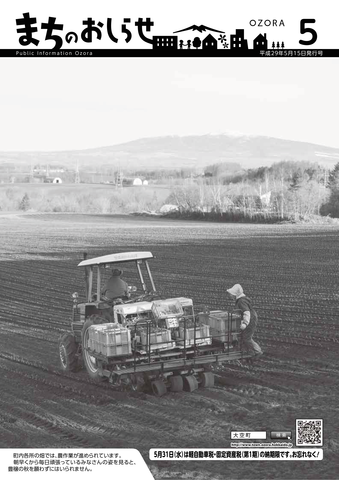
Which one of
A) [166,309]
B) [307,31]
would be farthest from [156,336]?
[307,31]

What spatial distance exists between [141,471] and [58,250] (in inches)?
868

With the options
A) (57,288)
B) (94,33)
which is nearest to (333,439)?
(94,33)

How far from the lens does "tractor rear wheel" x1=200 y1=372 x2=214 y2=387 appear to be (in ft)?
41.3

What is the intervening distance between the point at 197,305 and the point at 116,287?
7.41 meters

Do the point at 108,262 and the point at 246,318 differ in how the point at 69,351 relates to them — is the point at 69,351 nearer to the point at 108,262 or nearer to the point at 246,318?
→ the point at 108,262

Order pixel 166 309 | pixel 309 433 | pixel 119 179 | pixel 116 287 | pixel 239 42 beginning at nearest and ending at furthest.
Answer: pixel 309 433
pixel 239 42
pixel 166 309
pixel 116 287
pixel 119 179

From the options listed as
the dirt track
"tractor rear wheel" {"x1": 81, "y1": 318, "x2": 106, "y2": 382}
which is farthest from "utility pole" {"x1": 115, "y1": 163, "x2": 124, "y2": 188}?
"tractor rear wheel" {"x1": 81, "y1": 318, "x2": 106, "y2": 382}

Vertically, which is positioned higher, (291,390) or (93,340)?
(93,340)

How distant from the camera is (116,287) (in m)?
12.8

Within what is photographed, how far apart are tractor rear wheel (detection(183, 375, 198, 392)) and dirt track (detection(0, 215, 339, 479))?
5.4 inches

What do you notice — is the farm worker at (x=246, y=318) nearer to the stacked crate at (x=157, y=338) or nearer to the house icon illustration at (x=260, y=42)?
the stacked crate at (x=157, y=338)

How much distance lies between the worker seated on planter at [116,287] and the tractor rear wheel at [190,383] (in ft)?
4.97

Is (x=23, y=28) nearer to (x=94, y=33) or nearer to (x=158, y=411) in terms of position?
(x=94, y=33)

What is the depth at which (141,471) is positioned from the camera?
8852 mm
